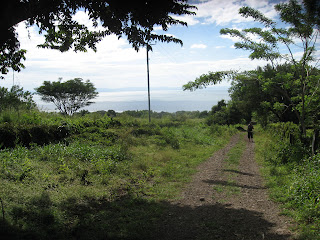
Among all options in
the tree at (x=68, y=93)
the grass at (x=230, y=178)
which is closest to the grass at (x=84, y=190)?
the grass at (x=230, y=178)

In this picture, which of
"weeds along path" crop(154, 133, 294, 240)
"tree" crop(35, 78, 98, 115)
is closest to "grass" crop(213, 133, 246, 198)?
"weeds along path" crop(154, 133, 294, 240)

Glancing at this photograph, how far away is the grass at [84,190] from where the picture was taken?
4.15 metres

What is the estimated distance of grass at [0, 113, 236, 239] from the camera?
415cm

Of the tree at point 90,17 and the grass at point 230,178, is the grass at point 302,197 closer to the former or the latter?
the grass at point 230,178

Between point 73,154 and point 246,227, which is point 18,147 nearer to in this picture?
point 73,154

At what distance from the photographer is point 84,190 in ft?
19.8

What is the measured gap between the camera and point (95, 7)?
205 inches

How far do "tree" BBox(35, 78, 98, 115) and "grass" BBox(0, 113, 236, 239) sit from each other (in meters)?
26.8

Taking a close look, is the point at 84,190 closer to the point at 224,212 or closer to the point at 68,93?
the point at 224,212

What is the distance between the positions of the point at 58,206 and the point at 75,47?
437 centimetres

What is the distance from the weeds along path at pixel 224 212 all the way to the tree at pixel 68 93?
104 feet

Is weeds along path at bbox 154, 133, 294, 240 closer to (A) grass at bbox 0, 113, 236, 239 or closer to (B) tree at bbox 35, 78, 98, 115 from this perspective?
(A) grass at bbox 0, 113, 236, 239

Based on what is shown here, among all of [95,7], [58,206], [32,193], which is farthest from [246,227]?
[95,7]

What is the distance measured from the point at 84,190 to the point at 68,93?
3432cm
